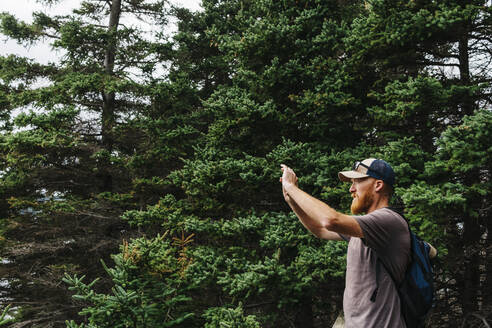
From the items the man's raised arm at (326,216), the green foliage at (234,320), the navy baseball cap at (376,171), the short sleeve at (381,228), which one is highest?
the navy baseball cap at (376,171)

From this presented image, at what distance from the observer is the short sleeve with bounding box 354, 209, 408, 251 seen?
1.75m

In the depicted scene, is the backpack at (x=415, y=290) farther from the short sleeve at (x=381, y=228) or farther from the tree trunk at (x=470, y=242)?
the tree trunk at (x=470, y=242)

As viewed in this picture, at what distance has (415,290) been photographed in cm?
184

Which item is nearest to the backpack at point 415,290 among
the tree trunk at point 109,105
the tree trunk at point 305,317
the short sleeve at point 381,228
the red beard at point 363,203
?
the short sleeve at point 381,228

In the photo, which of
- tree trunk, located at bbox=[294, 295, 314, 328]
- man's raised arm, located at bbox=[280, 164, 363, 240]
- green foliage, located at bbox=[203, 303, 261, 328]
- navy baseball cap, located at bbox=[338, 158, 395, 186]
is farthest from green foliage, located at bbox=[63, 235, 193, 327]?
navy baseball cap, located at bbox=[338, 158, 395, 186]

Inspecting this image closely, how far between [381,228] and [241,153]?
6080 millimetres

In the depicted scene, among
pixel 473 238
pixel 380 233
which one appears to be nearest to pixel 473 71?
pixel 473 238

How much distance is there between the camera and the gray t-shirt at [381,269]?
1.78m

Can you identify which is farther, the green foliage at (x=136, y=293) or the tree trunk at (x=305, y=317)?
the tree trunk at (x=305, y=317)

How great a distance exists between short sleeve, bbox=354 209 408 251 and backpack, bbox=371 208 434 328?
137mm

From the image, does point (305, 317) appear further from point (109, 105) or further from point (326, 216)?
point (109, 105)

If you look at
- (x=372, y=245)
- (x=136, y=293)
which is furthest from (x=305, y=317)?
(x=372, y=245)

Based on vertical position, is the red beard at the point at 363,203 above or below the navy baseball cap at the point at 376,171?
below

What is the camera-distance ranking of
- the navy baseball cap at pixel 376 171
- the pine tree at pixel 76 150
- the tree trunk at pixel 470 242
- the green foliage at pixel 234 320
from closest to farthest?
A: the navy baseball cap at pixel 376 171
the green foliage at pixel 234 320
the tree trunk at pixel 470 242
the pine tree at pixel 76 150
